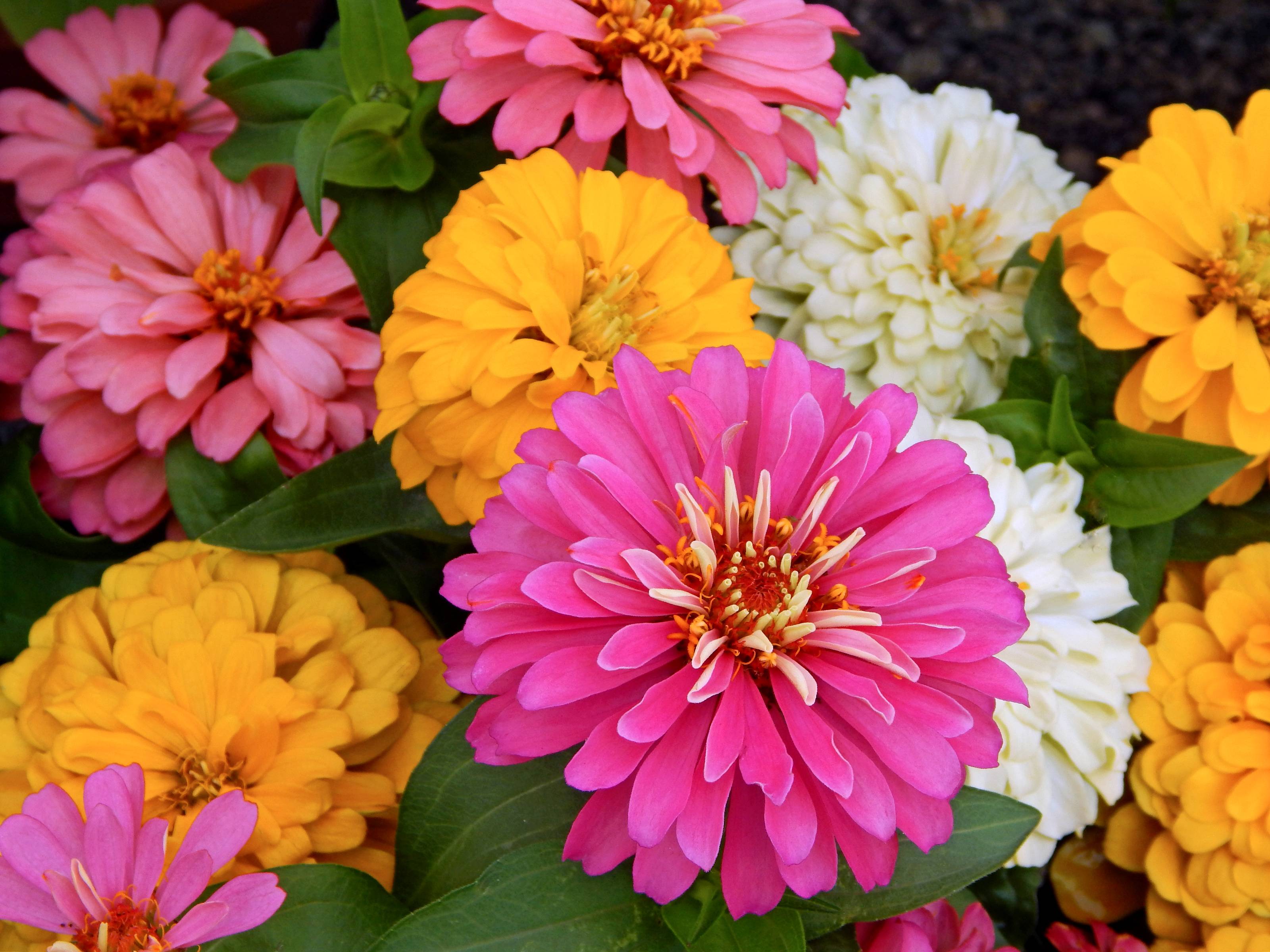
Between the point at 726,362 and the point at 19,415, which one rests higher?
the point at 726,362

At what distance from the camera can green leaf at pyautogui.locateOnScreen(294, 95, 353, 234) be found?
654 mm

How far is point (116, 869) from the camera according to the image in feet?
1.57

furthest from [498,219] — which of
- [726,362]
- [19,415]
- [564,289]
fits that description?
[19,415]

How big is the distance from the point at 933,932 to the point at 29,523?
0.68 m

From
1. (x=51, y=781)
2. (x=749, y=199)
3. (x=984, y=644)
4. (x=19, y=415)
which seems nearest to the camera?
(x=984, y=644)

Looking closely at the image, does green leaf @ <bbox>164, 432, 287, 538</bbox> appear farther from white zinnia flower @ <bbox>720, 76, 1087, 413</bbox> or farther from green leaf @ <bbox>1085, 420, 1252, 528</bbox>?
green leaf @ <bbox>1085, 420, 1252, 528</bbox>

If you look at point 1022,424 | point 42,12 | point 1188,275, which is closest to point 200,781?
point 1022,424

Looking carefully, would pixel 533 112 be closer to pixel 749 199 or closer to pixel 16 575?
pixel 749 199

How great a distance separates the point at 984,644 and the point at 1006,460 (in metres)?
0.24

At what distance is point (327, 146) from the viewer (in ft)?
2.17

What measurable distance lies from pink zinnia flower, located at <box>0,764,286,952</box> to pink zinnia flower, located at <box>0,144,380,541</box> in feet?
0.95

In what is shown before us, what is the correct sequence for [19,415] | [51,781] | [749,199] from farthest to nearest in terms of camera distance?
[19,415], [749,199], [51,781]

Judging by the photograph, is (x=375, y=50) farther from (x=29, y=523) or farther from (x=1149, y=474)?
(x=1149, y=474)

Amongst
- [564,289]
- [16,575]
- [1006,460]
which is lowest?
[16,575]
